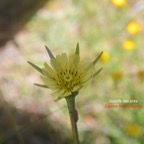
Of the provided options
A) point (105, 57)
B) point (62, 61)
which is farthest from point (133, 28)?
point (62, 61)

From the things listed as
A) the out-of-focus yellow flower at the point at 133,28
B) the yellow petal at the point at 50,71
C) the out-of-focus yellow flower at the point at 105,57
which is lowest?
the yellow petal at the point at 50,71

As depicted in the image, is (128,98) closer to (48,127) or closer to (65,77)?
(48,127)

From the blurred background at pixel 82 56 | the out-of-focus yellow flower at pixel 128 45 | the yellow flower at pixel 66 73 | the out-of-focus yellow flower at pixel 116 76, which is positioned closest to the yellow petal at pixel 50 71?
the yellow flower at pixel 66 73

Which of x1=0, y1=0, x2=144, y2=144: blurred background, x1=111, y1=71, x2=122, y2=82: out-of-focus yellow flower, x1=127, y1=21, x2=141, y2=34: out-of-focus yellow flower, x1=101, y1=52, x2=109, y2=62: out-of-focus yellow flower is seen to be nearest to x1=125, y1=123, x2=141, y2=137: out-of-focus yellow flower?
x1=0, y1=0, x2=144, y2=144: blurred background

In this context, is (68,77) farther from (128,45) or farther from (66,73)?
(128,45)

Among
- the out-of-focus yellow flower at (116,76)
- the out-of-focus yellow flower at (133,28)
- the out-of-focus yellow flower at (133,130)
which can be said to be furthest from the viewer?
the out-of-focus yellow flower at (133,28)

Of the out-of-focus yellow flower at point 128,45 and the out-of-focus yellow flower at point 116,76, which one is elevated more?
the out-of-focus yellow flower at point 128,45

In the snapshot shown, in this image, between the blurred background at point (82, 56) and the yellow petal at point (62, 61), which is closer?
the yellow petal at point (62, 61)

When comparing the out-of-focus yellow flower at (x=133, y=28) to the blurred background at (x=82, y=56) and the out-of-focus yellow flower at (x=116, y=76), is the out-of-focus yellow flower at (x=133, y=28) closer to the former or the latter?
the blurred background at (x=82, y=56)
